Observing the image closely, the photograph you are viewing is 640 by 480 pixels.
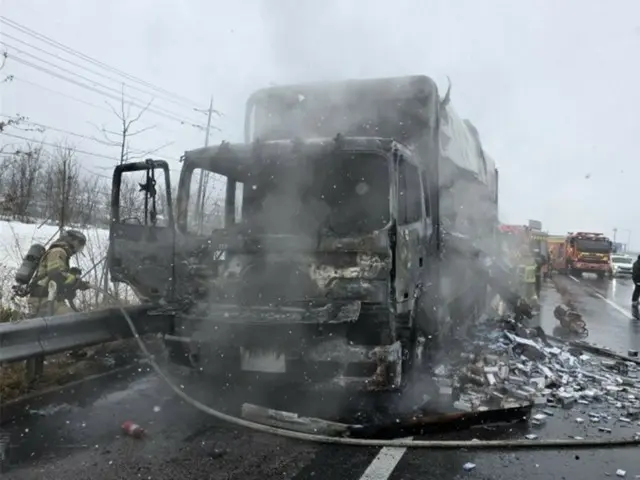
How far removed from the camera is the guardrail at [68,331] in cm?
429

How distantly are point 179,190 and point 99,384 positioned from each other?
2057 mm

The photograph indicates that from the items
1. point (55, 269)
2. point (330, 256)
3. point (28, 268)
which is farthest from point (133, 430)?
point (28, 268)

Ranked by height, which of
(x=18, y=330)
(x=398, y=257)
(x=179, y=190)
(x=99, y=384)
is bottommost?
(x=99, y=384)

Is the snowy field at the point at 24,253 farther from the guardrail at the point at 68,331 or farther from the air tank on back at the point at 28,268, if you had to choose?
the guardrail at the point at 68,331

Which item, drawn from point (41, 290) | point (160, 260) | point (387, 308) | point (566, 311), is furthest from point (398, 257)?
point (566, 311)

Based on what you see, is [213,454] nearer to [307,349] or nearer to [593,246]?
[307,349]

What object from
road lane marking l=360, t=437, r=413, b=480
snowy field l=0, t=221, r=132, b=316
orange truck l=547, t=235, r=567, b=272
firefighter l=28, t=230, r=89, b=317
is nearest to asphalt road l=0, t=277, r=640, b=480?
road lane marking l=360, t=437, r=413, b=480

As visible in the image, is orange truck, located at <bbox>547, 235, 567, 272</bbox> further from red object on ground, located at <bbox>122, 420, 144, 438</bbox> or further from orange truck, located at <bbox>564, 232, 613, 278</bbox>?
red object on ground, located at <bbox>122, 420, 144, 438</bbox>

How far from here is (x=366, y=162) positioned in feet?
16.2

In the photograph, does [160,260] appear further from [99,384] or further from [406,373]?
[406,373]

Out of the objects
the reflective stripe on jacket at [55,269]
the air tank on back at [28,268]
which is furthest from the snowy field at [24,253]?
the reflective stripe on jacket at [55,269]

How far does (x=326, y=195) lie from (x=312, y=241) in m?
0.61

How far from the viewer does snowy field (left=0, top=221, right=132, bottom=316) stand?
24.9 feet

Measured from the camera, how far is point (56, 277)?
564cm
